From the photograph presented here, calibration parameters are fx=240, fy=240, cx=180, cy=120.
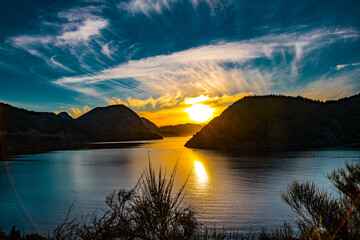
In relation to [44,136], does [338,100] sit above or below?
above

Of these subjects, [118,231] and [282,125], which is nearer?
[118,231]

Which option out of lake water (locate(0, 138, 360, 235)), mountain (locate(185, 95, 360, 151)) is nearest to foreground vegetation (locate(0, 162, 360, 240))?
lake water (locate(0, 138, 360, 235))

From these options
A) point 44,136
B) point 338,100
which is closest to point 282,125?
point 338,100

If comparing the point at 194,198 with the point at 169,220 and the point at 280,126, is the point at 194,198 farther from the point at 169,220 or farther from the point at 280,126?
the point at 280,126

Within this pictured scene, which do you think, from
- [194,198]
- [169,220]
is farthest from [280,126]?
[169,220]

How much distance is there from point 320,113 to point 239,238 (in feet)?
489

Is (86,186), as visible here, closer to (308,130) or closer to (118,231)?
(118,231)

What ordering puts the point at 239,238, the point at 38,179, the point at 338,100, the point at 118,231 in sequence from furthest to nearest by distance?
the point at 338,100
the point at 38,179
the point at 239,238
the point at 118,231

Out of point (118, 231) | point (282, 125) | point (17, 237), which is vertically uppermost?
point (282, 125)

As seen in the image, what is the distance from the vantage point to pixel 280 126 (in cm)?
12769

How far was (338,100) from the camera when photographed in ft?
574

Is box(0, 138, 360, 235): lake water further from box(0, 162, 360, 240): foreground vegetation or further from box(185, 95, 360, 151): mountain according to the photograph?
box(185, 95, 360, 151): mountain

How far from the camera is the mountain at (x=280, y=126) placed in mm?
121812

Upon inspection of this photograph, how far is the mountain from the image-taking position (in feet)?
400
